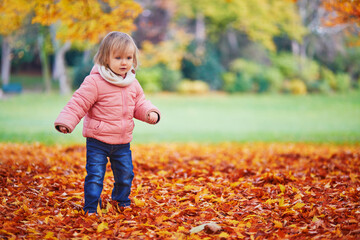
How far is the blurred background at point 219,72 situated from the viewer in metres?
12.9

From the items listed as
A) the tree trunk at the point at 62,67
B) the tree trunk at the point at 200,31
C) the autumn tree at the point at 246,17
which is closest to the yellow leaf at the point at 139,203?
the tree trunk at the point at 62,67

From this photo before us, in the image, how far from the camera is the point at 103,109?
3246 millimetres

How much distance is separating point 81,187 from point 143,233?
56.1 inches

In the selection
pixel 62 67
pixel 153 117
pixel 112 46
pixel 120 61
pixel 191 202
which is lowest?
pixel 191 202

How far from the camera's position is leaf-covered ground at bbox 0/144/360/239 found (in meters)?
2.92

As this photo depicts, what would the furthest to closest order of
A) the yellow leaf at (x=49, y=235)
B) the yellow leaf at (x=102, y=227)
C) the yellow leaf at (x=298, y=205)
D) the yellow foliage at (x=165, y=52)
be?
the yellow foliage at (x=165, y=52)
the yellow leaf at (x=298, y=205)
the yellow leaf at (x=102, y=227)
the yellow leaf at (x=49, y=235)

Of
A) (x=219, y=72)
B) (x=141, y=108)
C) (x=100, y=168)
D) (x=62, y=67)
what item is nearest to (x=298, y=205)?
(x=141, y=108)

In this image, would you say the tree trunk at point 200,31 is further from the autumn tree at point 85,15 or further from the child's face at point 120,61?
the child's face at point 120,61

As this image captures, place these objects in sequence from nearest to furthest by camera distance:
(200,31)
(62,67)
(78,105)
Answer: (78,105) → (62,67) → (200,31)

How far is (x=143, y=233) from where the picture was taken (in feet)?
9.61

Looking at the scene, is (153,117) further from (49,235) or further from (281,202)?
(281,202)

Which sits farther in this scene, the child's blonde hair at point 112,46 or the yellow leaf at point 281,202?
the yellow leaf at point 281,202

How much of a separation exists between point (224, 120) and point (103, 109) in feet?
39.4

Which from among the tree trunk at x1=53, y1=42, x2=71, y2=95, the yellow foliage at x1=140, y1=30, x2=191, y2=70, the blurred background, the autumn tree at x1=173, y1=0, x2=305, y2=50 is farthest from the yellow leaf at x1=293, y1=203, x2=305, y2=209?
the autumn tree at x1=173, y1=0, x2=305, y2=50
